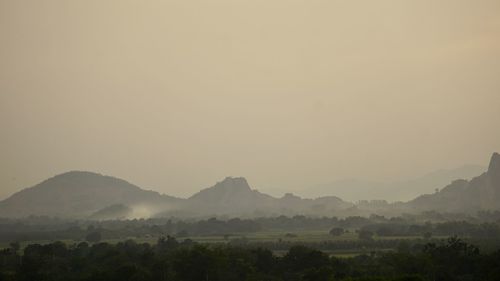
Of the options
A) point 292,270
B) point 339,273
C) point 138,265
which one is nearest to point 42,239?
point 138,265

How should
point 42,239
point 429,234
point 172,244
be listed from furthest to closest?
point 42,239, point 429,234, point 172,244

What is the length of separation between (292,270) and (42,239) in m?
108

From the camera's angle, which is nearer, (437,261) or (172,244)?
(437,261)

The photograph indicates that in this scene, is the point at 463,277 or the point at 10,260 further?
the point at 10,260

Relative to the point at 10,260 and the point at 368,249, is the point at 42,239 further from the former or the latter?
the point at 368,249

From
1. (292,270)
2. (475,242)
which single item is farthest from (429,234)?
(292,270)

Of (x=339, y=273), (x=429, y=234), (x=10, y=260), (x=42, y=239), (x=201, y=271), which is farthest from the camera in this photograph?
(x=42, y=239)

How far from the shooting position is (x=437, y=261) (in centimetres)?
7188

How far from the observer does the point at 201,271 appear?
6762 centimetres

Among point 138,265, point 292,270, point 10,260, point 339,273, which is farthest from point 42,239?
point 339,273

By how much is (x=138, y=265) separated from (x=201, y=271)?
377 inches

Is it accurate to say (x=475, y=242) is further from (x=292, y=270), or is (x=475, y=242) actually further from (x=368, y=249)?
(x=292, y=270)

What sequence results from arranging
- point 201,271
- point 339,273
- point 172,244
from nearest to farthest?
point 339,273 → point 201,271 → point 172,244

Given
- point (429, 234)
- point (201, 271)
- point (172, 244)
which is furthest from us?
point (429, 234)
